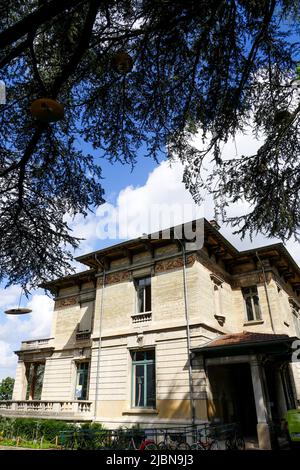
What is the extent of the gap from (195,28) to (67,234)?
386cm

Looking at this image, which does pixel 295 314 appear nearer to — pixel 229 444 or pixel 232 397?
pixel 232 397

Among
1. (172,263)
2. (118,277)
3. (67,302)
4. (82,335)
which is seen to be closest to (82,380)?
(82,335)

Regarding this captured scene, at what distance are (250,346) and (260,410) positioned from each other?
2081mm

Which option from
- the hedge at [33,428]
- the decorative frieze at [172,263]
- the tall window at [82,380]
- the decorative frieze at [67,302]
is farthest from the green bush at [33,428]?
the decorative frieze at [172,263]

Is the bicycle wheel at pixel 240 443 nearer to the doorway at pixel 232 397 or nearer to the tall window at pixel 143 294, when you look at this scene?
the doorway at pixel 232 397

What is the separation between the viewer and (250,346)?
11570mm

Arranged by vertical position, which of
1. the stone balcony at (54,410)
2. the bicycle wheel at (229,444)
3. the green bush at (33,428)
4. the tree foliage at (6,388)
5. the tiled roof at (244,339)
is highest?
the tree foliage at (6,388)

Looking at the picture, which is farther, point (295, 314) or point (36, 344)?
point (36, 344)

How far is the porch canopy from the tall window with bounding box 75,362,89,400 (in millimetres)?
6917

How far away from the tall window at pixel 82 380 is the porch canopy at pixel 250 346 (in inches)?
272

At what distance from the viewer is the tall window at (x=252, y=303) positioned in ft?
53.7

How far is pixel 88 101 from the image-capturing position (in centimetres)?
535

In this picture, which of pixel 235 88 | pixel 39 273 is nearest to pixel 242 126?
pixel 235 88
